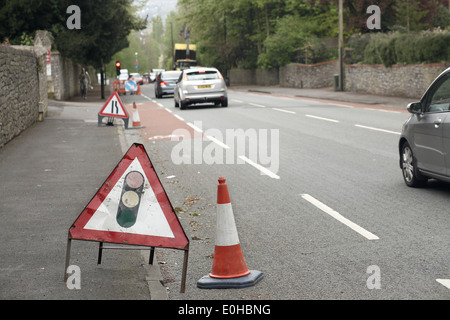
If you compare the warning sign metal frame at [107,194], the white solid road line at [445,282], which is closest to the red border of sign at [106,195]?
the warning sign metal frame at [107,194]

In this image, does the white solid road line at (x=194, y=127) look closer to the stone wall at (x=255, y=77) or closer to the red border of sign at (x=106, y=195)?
the red border of sign at (x=106, y=195)

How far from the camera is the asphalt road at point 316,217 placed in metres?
5.70

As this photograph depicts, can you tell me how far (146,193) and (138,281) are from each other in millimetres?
690

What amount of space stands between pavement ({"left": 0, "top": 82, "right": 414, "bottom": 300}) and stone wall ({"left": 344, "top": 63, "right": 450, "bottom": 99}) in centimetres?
1863

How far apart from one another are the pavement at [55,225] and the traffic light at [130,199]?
49 cm

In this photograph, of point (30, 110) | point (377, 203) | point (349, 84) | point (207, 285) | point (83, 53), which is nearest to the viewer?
point (207, 285)

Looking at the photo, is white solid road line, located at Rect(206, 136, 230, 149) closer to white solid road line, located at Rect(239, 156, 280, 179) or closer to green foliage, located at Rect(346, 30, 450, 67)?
white solid road line, located at Rect(239, 156, 280, 179)

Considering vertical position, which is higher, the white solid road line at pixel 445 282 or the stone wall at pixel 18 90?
the stone wall at pixel 18 90

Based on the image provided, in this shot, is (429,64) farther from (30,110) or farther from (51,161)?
(51,161)

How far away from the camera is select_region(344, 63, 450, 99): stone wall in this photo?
3269cm

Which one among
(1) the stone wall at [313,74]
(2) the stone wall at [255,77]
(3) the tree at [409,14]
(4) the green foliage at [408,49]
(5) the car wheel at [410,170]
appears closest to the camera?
(5) the car wheel at [410,170]

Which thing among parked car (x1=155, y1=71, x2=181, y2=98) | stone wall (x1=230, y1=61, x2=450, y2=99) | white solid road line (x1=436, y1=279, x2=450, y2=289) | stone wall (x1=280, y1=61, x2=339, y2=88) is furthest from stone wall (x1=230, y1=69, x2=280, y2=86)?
white solid road line (x1=436, y1=279, x2=450, y2=289)

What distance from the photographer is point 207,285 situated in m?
5.66

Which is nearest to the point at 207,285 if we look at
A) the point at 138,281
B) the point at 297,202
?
the point at 138,281
